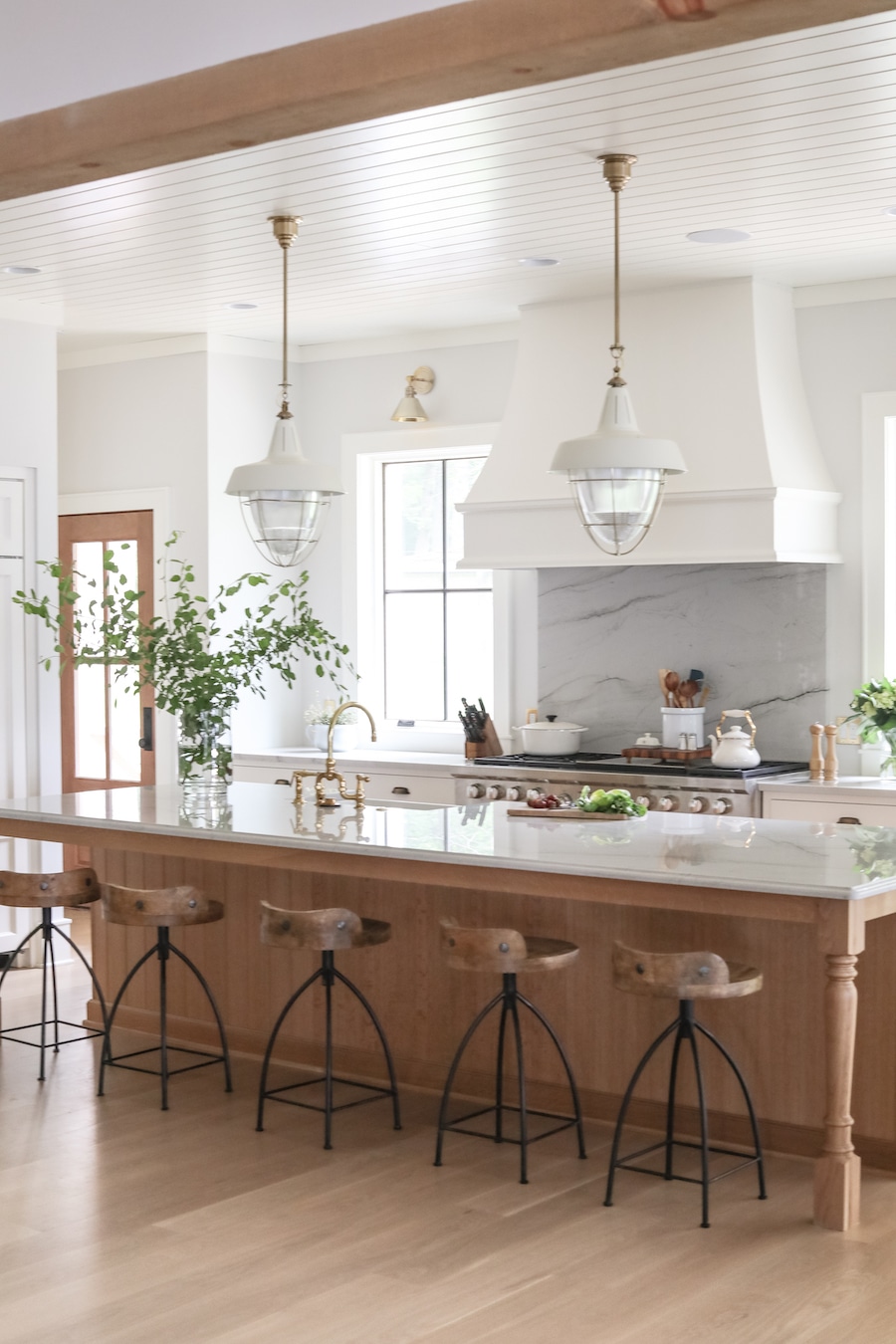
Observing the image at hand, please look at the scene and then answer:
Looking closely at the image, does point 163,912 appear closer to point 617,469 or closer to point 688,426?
point 617,469

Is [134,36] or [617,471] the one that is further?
[617,471]

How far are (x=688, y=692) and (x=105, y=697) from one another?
3026 mm

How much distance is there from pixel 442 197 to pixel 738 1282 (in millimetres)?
3213

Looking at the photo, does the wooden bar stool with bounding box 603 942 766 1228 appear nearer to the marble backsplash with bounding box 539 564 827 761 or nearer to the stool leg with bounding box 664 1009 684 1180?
the stool leg with bounding box 664 1009 684 1180

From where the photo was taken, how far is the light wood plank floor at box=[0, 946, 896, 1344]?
3148 mm

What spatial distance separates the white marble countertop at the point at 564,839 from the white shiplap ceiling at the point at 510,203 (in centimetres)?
191

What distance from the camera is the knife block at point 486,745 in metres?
6.81

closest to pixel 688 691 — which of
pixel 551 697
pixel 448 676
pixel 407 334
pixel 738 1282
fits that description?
pixel 551 697

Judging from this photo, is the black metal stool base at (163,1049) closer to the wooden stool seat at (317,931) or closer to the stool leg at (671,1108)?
the wooden stool seat at (317,931)

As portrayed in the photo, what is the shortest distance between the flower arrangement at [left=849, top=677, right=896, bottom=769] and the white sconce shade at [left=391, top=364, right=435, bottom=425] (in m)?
2.46

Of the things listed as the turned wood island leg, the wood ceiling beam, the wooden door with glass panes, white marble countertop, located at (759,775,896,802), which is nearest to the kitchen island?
the turned wood island leg

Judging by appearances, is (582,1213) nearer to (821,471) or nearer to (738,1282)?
(738,1282)

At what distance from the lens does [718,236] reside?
17.4 feet

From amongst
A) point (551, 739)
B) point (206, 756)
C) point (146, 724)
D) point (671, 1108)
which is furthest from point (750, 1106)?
point (146, 724)
